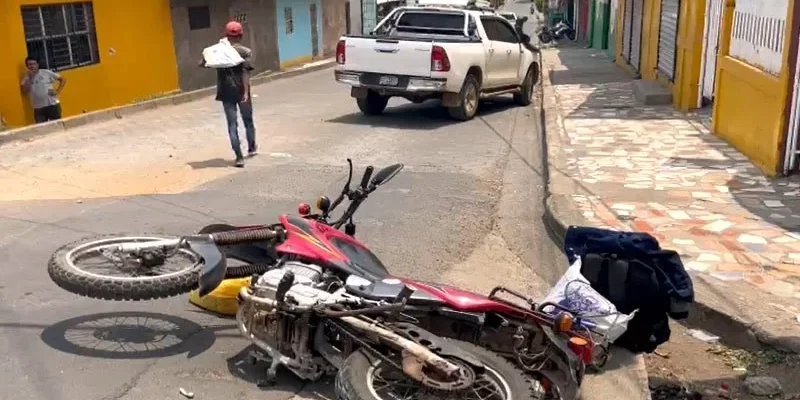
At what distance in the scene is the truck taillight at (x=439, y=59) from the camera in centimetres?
1249

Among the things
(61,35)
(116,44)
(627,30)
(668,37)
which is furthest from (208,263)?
(627,30)

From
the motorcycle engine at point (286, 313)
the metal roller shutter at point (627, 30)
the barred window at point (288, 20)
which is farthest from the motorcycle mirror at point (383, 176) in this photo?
the barred window at point (288, 20)

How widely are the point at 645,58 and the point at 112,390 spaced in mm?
16297

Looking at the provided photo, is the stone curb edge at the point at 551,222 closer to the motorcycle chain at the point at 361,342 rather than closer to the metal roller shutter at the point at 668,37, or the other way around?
the motorcycle chain at the point at 361,342

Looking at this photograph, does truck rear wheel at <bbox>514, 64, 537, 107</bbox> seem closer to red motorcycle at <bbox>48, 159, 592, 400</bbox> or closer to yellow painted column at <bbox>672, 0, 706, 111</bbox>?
yellow painted column at <bbox>672, 0, 706, 111</bbox>

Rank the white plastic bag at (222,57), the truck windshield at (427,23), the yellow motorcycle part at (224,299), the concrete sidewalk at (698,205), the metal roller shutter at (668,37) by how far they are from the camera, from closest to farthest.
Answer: the yellow motorcycle part at (224,299), the concrete sidewalk at (698,205), the white plastic bag at (222,57), the truck windshield at (427,23), the metal roller shutter at (668,37)

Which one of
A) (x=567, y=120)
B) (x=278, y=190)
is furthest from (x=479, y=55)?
(x=278, y=190)

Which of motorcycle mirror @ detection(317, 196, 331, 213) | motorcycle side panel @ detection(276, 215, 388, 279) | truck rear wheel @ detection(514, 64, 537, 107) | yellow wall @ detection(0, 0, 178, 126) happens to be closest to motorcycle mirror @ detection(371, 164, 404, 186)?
motorcycle mirror @ detection(317, 196, 331, 213)

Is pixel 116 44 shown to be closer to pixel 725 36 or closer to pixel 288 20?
pixel 288 20

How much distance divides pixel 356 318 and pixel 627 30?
20.2 meters

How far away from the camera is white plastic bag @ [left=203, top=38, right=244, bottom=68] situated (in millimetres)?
9461

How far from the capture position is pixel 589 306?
4.30m

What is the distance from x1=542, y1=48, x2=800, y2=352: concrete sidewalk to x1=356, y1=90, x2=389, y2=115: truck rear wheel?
296 cm

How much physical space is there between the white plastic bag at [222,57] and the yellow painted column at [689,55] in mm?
7337
